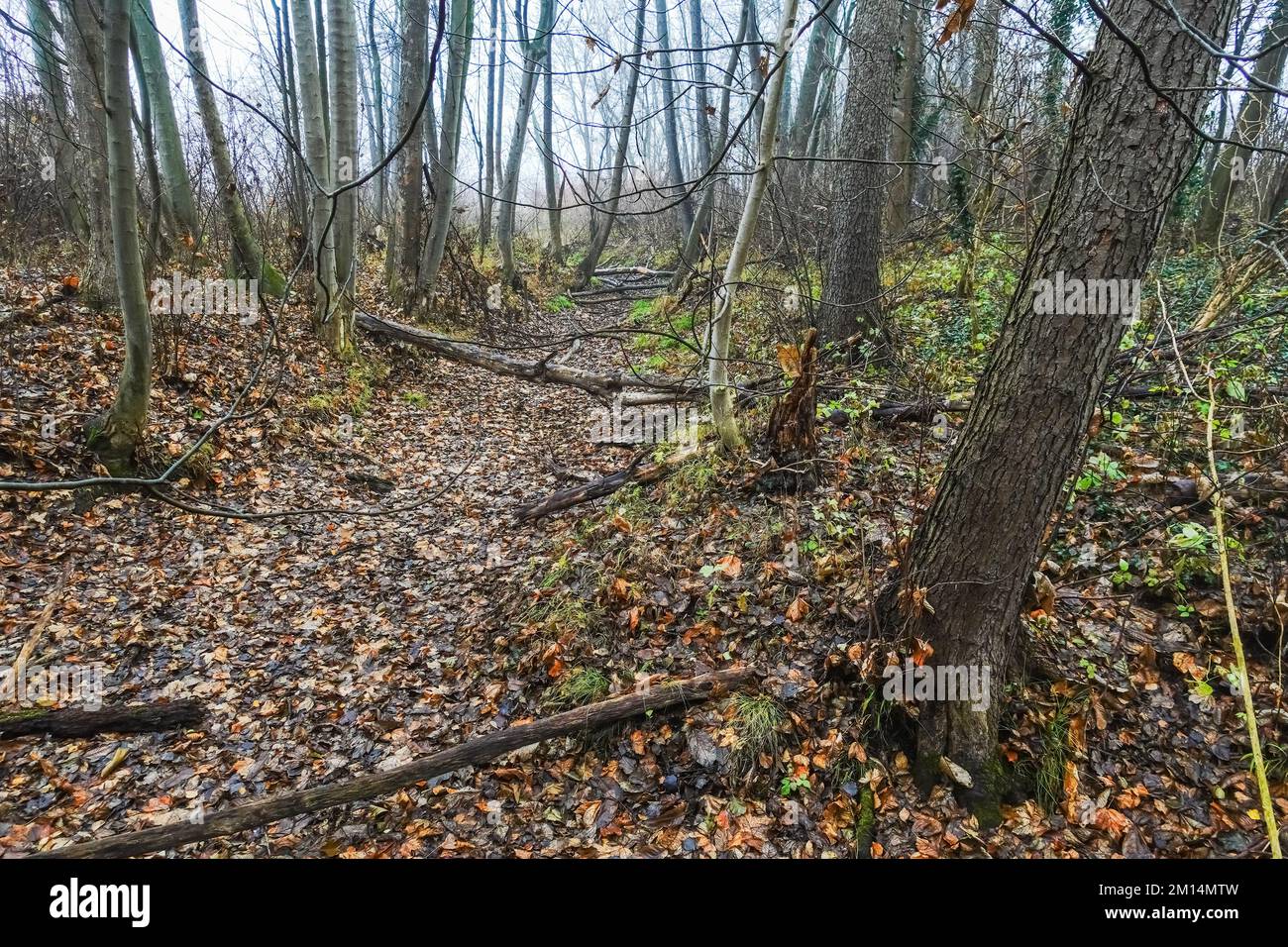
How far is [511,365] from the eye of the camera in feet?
31.2

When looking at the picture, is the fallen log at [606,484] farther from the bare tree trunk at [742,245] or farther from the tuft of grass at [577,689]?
the tuft of grass at [577,689]

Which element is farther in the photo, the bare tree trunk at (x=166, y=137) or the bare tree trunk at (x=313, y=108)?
the bare tree trunk at (x=166, y=137)

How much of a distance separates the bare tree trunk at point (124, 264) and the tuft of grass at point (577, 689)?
13.2ft

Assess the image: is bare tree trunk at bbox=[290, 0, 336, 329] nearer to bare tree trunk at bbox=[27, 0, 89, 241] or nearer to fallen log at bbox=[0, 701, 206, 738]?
bare tree trunk at bbox=[27, 0, 89, 241]

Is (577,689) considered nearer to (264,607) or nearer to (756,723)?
(756,723)

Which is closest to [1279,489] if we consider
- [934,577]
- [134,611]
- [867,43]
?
[934,577]

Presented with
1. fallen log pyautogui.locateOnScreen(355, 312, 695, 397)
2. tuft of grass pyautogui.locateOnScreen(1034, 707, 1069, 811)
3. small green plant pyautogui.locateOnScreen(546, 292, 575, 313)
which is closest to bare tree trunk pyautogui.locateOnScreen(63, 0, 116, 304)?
fallen log pyautogui.locateOnScreen(355, 312, 695, 397)

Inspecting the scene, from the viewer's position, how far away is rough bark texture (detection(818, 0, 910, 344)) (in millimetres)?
6598

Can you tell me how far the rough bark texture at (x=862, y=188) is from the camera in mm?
6598

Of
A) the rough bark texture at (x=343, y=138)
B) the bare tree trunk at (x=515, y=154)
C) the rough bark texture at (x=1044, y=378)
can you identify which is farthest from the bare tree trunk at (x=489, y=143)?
the rough bark texture at (x=1044, y=378)

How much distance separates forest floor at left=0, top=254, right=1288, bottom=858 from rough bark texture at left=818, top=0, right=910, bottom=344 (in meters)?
2.04

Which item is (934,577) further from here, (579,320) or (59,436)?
(579,320)

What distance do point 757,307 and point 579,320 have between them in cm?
570

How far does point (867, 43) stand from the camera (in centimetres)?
666
